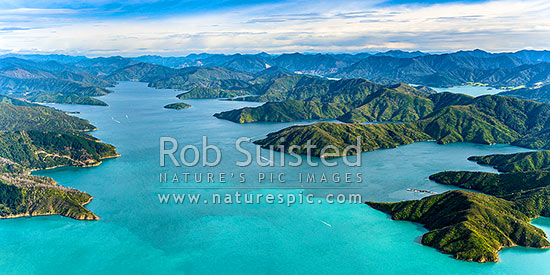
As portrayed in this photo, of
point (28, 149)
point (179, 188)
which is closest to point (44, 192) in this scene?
point (179, 188)

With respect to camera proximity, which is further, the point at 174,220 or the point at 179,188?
the point at 179,188

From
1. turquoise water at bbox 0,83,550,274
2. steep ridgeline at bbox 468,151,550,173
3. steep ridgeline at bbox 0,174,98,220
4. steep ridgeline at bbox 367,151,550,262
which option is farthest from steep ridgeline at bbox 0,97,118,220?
steep ridgeline at bbox 468,151,550,173

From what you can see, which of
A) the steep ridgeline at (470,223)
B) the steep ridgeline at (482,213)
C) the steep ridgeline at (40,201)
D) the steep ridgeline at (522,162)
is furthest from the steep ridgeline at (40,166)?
the steep ridgeline at (522,162)

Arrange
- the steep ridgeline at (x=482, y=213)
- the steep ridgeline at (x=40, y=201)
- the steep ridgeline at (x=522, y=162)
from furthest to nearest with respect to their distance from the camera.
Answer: the steep ridgeline at (x=522, y=162)
the steep ridgeline at (x=40, y=201)
the steep ridgeline at (x=482, y=213)

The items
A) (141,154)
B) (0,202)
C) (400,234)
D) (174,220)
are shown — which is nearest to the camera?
(400,234)

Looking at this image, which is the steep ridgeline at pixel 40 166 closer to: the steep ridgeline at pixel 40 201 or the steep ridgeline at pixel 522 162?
the steep ridgeline at pixel 40 201

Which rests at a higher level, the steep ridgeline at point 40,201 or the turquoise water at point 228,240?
the steep ridgeline at point 40,201

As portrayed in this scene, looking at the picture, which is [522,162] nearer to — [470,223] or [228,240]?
[470,223]

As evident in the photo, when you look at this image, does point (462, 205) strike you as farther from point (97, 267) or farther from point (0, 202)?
point (0, 202)
